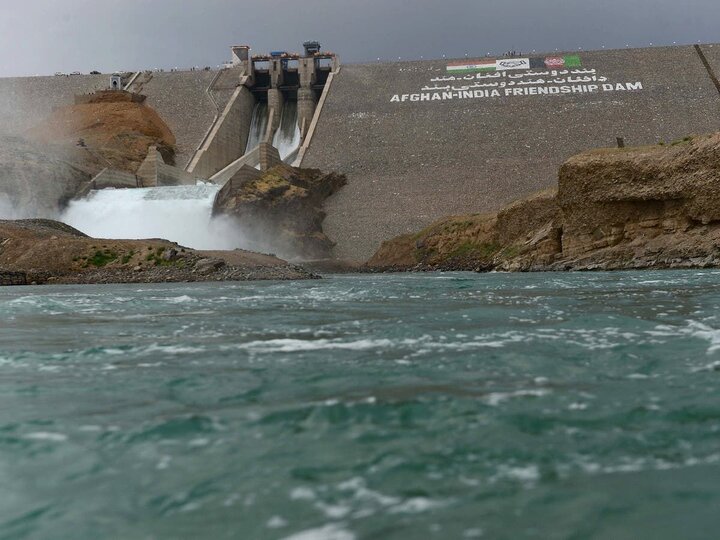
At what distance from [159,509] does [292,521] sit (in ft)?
1.83

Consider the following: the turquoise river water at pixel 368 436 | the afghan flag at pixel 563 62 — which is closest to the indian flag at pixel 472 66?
the afghan flag at pixel 563 62

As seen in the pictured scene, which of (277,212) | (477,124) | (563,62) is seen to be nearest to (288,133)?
(477,124)

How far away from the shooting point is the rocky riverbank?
24.6 metres

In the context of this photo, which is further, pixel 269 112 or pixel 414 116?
pixel 269 112

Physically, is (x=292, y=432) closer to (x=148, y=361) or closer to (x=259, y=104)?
(x=148, y=361)

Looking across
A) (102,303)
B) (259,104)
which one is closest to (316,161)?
(259,104)

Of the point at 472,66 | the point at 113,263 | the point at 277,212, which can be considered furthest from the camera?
the point at 472,66

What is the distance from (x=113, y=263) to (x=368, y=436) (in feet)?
77.6

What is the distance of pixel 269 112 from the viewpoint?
6103 cm

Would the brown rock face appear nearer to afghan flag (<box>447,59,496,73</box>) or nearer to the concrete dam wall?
the concrete dam wall

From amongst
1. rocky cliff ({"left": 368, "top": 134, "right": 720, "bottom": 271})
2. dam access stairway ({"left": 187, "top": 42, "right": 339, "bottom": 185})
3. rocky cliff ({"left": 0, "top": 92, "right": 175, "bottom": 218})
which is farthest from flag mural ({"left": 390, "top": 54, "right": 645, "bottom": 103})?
rocky cliff ({"left": 368, "top": 134, "right": 720, "bottom": 271})

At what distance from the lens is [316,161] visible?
5141cm

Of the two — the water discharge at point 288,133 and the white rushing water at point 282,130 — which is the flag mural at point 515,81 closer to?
the water discharge at point 288,133

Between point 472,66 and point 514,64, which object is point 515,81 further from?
point 472,66
